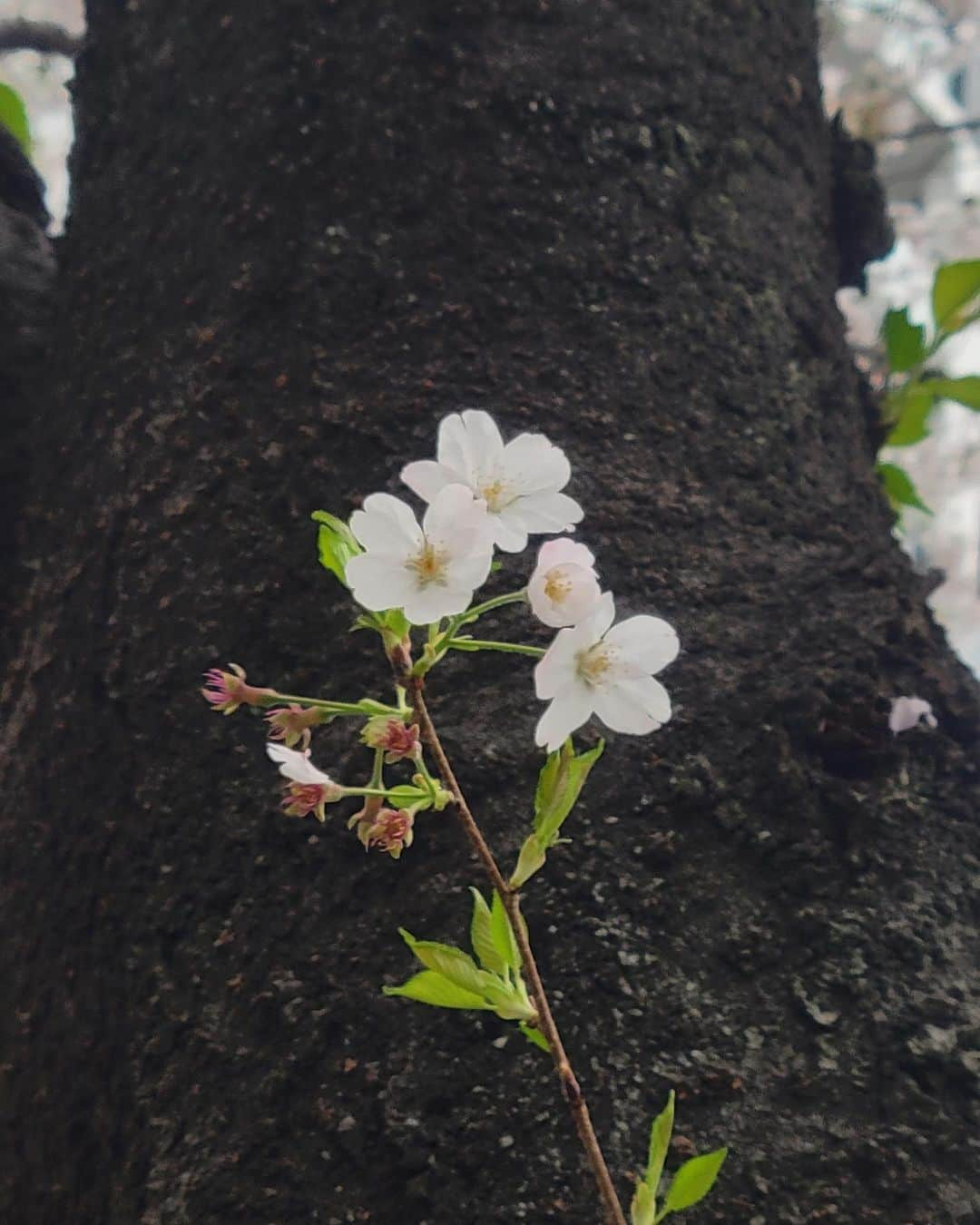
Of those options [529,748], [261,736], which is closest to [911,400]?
[529,748]

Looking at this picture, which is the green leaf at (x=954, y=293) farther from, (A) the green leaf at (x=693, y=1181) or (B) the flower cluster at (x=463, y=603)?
(A) the green leaf at (x=693, y=1181)

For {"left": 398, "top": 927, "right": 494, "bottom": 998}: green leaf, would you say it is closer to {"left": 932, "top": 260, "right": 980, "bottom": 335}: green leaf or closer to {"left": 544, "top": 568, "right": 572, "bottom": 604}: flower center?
{"left": 544, "top": 568, "right": 572, "bottom": 604}: flower center

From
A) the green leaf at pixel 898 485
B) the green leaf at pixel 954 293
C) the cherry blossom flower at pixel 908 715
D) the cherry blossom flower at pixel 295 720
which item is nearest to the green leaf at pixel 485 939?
the cherry blossom flower at pixel 295 720

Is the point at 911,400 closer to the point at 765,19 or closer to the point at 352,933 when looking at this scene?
the point at 765,19

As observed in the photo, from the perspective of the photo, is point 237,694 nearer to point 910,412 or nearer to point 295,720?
point 295,720

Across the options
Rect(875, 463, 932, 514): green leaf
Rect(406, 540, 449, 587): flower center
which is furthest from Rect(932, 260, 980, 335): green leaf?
Rect(406, 540, 449, 587): flower center
